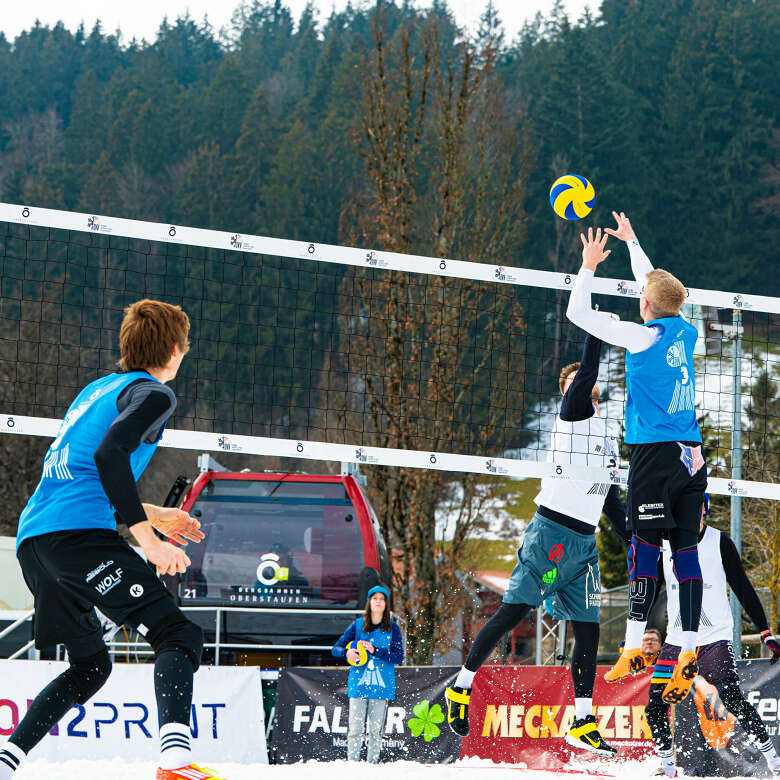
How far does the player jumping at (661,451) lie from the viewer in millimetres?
5055

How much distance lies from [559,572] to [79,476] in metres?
3.01

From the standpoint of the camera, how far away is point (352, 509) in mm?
9898

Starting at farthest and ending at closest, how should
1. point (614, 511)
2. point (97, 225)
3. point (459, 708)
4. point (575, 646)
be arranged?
point (97, 225), point (614, 511), point (575, 646), point (459, 708)

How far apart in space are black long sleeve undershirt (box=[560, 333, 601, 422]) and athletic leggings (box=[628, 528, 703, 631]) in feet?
2.58

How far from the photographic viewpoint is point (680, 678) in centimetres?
516

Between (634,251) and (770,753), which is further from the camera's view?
(770,753)

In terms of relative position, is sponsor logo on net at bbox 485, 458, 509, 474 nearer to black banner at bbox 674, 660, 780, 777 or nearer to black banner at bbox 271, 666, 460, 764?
black banner at bbox 271, 666, 460, 764

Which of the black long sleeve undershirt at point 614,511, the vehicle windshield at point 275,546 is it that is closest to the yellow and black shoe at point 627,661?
the black long sleeve undershirt at point 614,511

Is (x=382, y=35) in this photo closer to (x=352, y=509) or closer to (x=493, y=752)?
(x=352, y=509)

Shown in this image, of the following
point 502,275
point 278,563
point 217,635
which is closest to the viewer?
point 502,275

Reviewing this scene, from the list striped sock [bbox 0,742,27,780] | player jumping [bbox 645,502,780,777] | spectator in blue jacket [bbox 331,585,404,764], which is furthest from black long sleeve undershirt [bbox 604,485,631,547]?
striped sock [bbox 0,742,27,780]

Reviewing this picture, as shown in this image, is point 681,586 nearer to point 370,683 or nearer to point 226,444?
point 226,444

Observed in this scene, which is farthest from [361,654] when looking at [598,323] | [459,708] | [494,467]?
[598,323]

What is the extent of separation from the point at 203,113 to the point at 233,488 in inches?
1762
